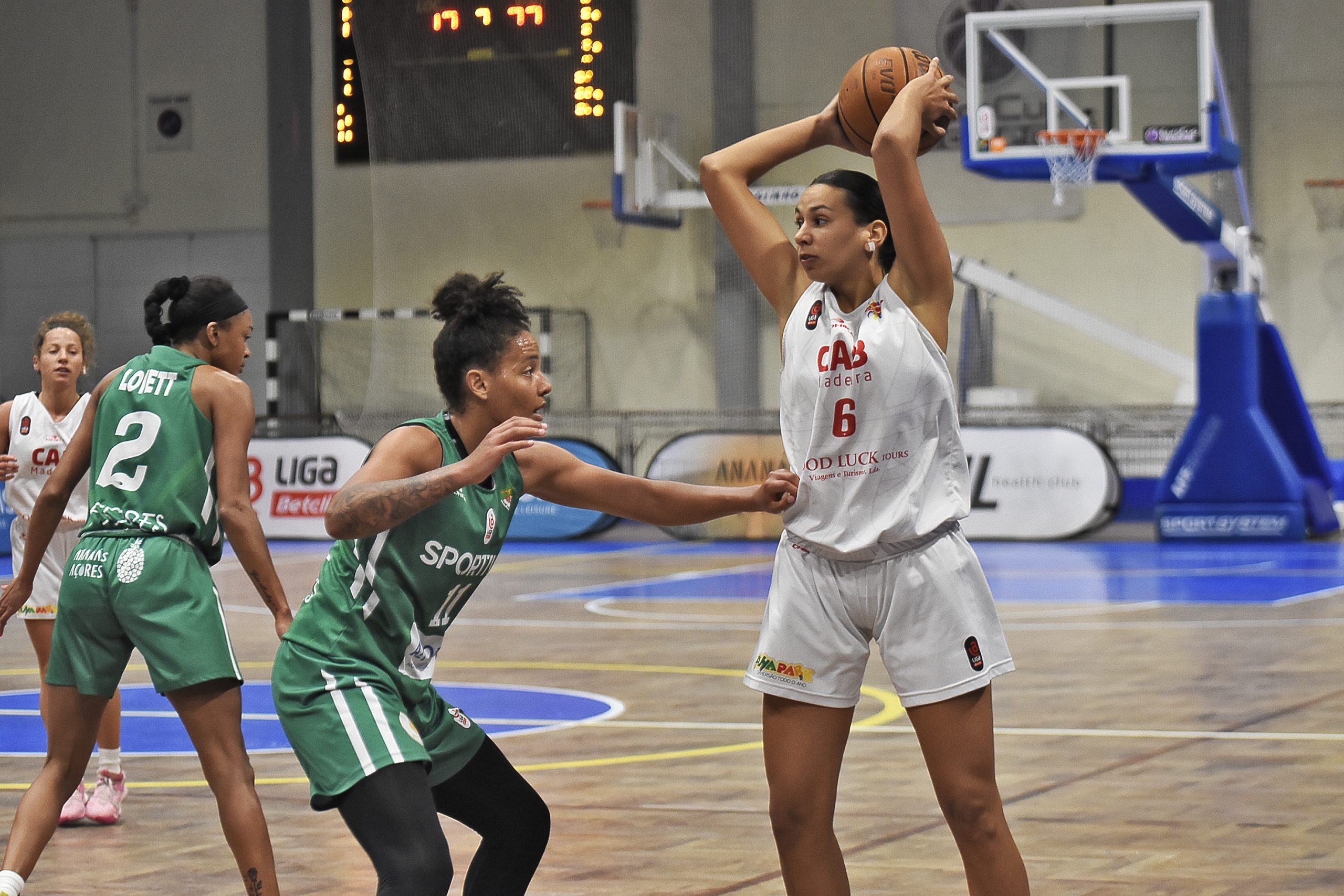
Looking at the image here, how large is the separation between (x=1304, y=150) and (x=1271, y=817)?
671 inches

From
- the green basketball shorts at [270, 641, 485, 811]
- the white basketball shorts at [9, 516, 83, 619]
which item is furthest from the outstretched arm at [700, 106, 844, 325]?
the white basketball shorts at [9, 516, 83, 619]

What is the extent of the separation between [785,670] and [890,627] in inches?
8.9

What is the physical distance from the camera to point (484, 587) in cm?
1391

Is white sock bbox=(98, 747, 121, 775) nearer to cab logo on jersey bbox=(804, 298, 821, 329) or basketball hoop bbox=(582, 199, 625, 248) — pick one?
cab logo on jersey bbox=(804, 298, 821, 329)

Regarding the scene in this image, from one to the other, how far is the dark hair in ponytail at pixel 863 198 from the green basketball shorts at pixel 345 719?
130 centimetres

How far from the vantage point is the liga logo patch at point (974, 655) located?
11.7ft

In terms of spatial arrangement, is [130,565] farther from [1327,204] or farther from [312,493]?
[1327,204]

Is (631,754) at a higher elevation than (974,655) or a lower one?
lower

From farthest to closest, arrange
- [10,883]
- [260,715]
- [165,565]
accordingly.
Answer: [260,715], [165,565], [10,883]

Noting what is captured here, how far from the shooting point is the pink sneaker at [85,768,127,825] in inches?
225

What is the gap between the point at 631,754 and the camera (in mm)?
6762

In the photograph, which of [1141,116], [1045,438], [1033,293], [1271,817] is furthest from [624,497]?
[1141,116]

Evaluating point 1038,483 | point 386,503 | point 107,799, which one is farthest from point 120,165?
point 386,503

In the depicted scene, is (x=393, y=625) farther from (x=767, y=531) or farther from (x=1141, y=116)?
(x=1141, y=116)
